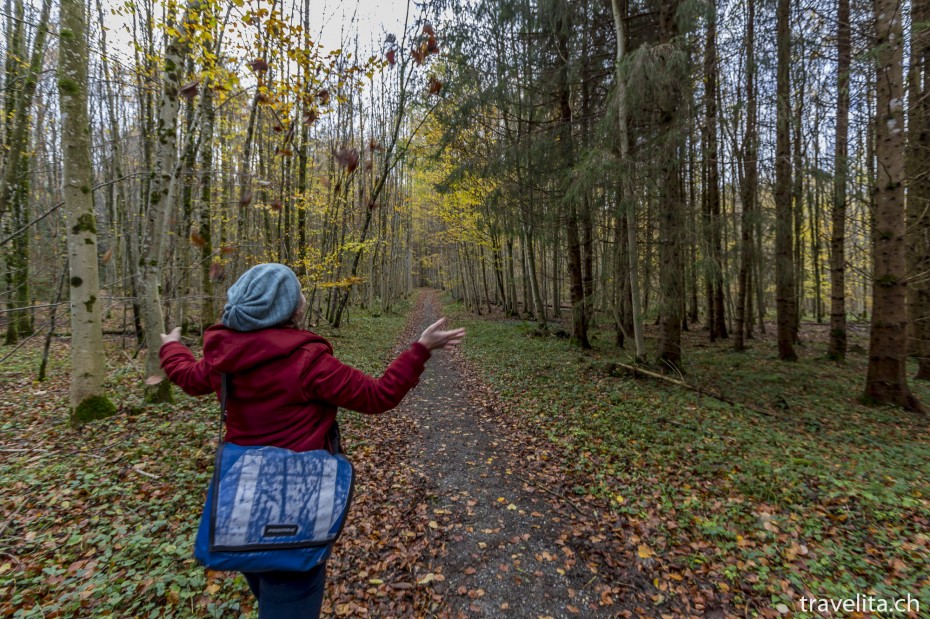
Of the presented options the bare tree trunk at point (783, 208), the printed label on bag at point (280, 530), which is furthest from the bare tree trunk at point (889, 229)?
the printed label on bag at point (280, 530)

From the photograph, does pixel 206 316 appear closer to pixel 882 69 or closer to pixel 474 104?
pixel 474 104

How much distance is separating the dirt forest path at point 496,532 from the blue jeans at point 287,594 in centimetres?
198

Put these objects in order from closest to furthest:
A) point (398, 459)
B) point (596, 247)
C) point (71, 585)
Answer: point (71, 585) < point (398, 459) < point (596, 247)

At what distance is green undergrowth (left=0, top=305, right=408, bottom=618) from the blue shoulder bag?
213 cm

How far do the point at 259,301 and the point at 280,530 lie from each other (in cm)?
96

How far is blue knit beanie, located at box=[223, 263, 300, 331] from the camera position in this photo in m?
1.70

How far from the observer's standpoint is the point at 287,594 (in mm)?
1644

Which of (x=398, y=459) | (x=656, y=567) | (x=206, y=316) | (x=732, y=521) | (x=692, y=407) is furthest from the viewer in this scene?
(x=206, y=316)

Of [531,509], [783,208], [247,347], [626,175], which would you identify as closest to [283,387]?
[247,347]

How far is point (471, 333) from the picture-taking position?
17.6 meters

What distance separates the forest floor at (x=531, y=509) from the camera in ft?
10.3

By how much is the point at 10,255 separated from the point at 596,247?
19646mm

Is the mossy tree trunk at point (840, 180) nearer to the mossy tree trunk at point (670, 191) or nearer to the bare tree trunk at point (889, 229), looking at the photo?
the bare tree trunk at point (889, 229)

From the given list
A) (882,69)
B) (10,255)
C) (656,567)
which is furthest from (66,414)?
(882,69)
